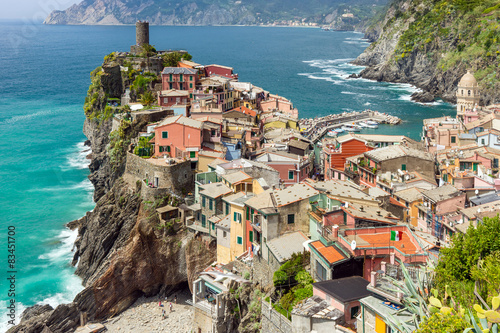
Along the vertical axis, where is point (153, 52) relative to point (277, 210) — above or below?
above

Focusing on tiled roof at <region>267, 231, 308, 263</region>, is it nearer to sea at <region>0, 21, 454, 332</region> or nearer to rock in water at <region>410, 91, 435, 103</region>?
sea at <region>0, 21, 454, 332</region>

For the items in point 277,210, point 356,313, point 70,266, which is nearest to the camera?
point 356,313

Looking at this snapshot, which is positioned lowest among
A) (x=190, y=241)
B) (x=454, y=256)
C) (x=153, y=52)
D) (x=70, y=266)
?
(x=70, y=266)

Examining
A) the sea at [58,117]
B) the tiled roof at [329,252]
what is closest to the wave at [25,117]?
the sea at [58,117]

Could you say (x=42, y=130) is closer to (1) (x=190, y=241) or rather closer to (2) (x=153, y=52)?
(2) (x=153, y=52)

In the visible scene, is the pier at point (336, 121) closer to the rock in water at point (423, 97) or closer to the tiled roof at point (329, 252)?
the rock in water at point (423, 97)

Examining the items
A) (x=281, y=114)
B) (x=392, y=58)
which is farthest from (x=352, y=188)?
(x=392, y=58)
